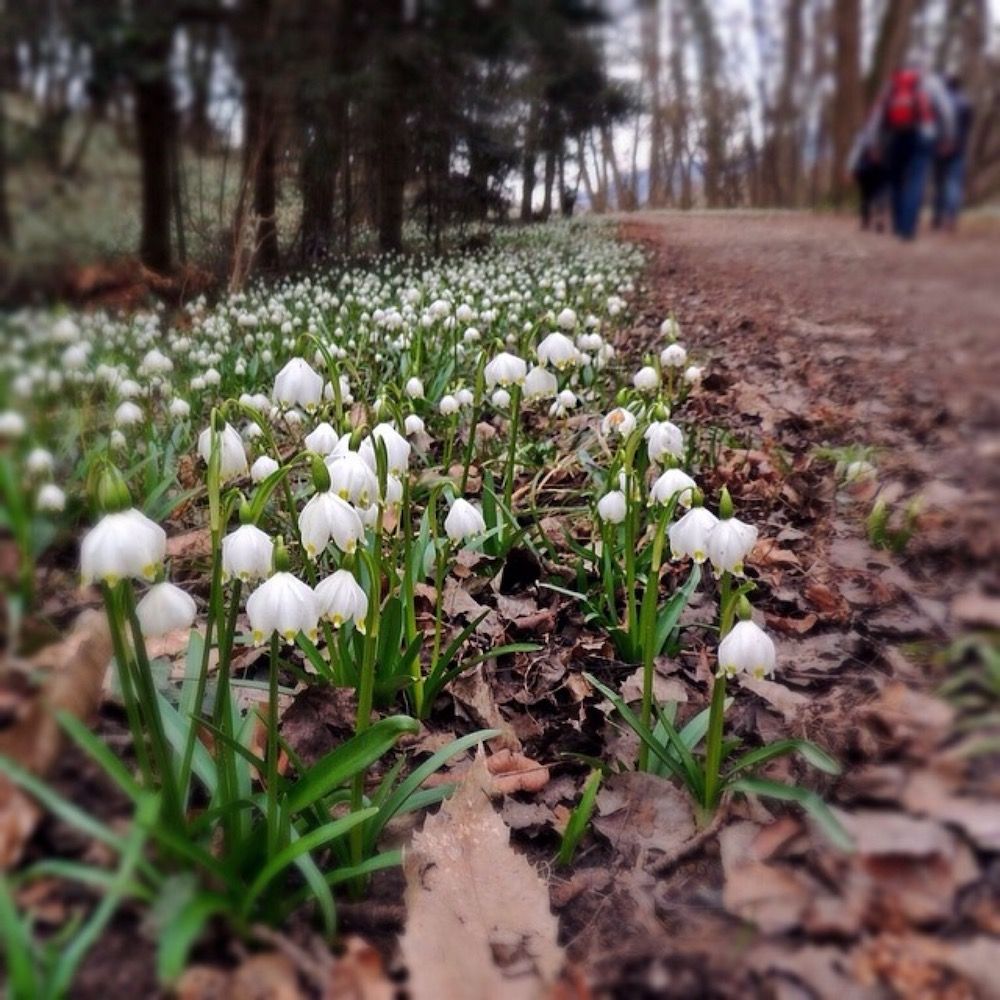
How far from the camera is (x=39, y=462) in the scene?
595mm

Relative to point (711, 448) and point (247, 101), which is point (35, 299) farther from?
point (711, 448)

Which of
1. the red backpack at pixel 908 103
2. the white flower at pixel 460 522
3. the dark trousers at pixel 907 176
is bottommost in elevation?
the white flower at pixel 460 522

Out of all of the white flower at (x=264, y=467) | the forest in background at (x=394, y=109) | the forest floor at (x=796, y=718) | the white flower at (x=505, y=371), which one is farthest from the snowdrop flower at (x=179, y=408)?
the white flower at (x=505, y=371)

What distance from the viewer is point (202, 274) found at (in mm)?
1046

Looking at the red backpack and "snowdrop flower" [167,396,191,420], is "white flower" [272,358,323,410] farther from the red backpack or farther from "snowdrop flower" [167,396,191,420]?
the red backpack

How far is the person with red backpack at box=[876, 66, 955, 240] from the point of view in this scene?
2.64ft

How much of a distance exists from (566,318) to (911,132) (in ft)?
4.59

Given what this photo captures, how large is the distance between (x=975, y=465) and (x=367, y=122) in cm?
89

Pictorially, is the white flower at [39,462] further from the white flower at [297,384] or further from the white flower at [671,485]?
the white flower at [671,485]

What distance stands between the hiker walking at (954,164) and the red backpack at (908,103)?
3 cm

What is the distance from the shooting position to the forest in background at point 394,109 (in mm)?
719

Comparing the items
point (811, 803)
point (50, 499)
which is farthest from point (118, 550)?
point (811, 803)

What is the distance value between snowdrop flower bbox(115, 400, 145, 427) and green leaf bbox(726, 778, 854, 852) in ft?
2.83

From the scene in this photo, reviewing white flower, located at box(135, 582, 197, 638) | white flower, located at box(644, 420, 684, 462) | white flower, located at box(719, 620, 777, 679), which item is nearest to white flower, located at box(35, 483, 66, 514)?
white flower, located at box(135, 582, 197, 638)
